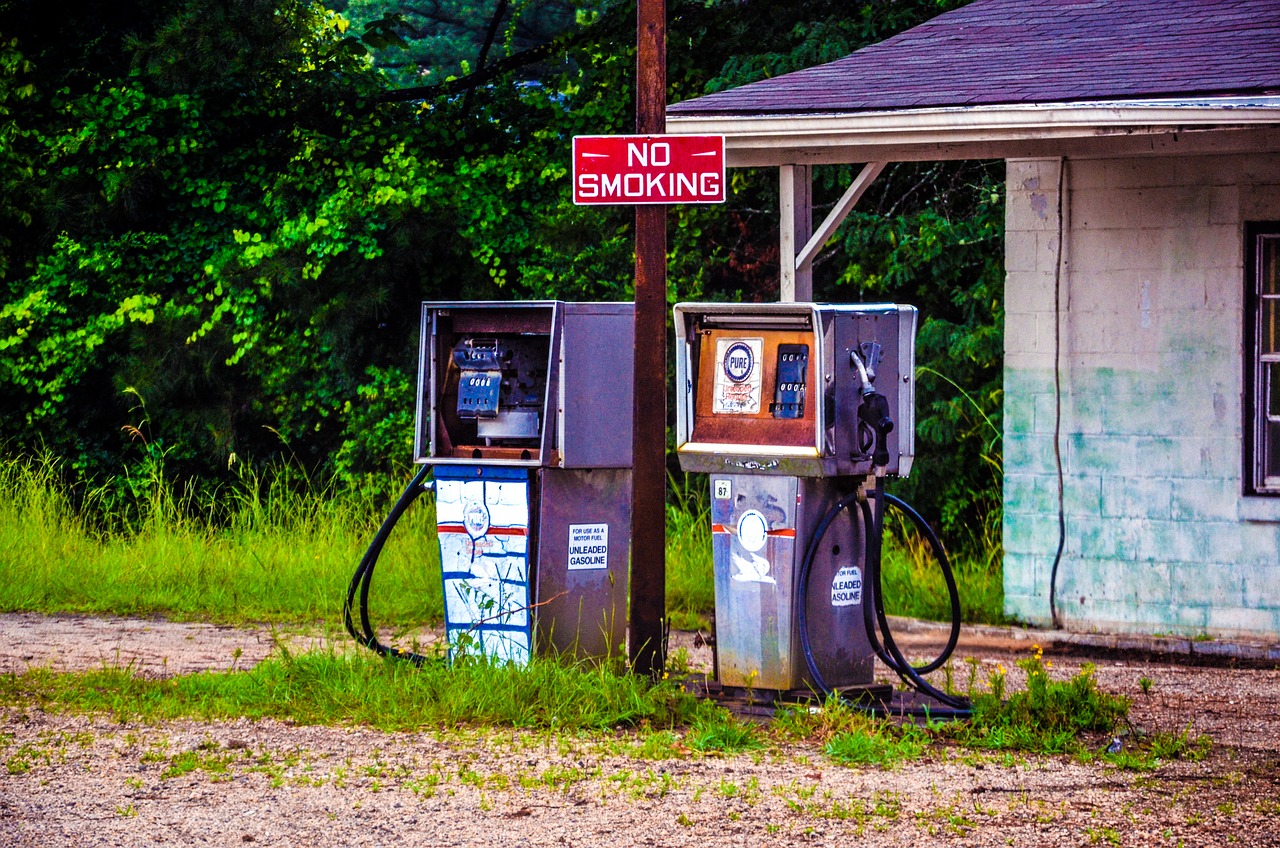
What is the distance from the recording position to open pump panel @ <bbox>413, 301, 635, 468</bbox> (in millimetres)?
7441

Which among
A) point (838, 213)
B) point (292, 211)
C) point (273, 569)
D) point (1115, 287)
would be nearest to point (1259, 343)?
point (1115, 287)

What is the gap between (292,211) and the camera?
16188 mm

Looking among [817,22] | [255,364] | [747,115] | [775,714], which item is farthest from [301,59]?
[775,714]

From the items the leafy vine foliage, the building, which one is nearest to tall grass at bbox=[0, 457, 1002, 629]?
the building

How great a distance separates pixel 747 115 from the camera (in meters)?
9.23

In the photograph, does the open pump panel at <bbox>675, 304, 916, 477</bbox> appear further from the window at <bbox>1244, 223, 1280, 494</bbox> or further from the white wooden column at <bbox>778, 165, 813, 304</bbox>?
the window at <bbox>1244, 223, 1280, 494</bbox>

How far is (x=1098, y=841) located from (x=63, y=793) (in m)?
3.63

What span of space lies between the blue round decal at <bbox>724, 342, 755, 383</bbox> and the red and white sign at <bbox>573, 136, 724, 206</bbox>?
2.26 ft

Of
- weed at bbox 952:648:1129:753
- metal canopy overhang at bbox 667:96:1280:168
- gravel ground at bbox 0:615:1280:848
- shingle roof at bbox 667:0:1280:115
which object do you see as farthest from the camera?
shingle roof at bbox 667:0:1280:115

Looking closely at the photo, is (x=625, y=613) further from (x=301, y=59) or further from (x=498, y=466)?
(x=301, y=59)

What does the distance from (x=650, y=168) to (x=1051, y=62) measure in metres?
3.47

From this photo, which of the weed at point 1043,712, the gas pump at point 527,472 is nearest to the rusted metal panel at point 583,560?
the gas pump at point 527,472

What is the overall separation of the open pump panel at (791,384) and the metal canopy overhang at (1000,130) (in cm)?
195

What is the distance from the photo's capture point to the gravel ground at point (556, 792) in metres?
5.23
